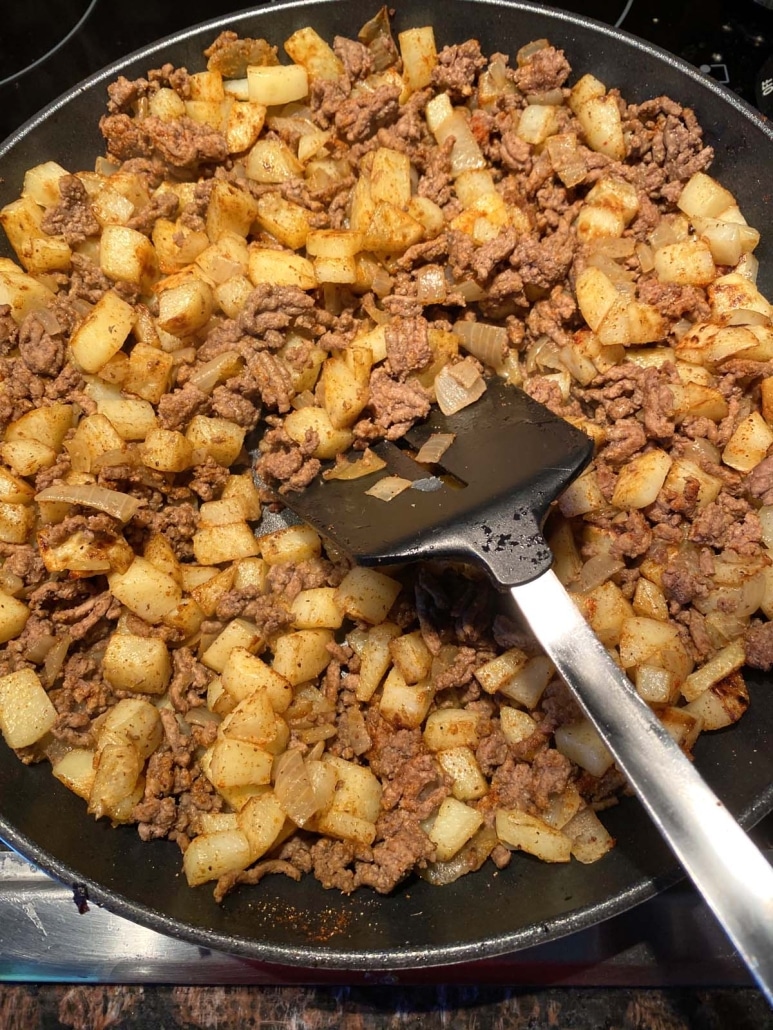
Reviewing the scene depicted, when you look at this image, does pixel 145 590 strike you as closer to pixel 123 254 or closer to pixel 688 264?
pixel 123 254

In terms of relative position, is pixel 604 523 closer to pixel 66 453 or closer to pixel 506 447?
pixel 506 447

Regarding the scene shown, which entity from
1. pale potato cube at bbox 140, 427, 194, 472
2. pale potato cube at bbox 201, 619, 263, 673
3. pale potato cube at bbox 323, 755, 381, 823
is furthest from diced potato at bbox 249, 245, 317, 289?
pale potato cube at bbox 323, 755, 381, 823

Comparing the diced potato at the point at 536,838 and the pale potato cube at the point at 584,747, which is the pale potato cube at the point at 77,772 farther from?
the pale potato cube at the point at 584,747

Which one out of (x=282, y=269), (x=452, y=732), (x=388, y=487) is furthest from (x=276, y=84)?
(x=452, y=732)

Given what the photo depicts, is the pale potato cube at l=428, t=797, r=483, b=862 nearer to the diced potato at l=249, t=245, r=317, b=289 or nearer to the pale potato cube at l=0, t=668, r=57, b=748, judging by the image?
the pale potato cube at l=0, t=668, r=57, b=748

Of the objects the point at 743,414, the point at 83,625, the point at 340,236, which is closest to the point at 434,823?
the point at 83,625

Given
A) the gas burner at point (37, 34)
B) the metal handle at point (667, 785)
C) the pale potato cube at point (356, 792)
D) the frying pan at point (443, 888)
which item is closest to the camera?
the metal handle at point (667, 785)

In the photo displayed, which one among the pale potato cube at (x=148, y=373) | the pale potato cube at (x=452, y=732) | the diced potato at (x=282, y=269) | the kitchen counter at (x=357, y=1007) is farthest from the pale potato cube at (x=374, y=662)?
the diced potato at (x=282, y=269)
